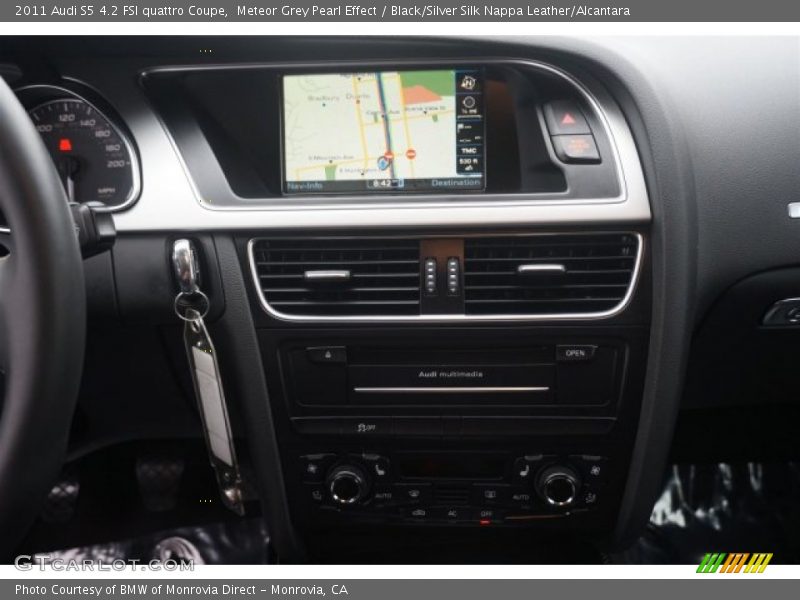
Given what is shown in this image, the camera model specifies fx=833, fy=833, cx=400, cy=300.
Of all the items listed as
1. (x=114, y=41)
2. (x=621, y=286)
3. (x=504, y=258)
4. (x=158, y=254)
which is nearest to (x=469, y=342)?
(x=504, y=258)

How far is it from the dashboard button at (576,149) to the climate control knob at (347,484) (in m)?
0.71

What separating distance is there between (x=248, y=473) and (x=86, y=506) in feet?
1.35

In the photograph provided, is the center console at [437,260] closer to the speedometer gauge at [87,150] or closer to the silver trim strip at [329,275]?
the silver trim strip at [329,275]

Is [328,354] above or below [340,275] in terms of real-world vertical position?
below

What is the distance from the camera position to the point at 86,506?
2006mm

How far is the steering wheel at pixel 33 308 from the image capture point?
0.94 m

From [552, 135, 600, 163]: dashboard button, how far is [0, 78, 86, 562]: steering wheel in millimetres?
827

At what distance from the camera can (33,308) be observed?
3.12 ft

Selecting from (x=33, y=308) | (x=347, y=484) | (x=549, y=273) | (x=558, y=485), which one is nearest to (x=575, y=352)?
(x=549, y=273)

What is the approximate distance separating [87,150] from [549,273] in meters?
0.84

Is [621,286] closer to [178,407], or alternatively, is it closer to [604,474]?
[604,474]

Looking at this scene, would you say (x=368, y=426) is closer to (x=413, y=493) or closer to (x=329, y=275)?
(x=413, y=493)

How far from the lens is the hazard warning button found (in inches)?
57.3

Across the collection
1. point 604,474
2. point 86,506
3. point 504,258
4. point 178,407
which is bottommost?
point 86,506
